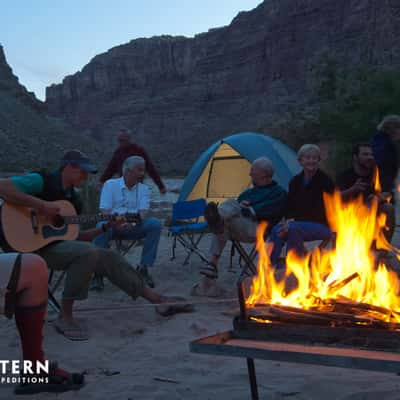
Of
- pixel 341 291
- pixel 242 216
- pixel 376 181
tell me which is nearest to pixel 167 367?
pixel 341 291

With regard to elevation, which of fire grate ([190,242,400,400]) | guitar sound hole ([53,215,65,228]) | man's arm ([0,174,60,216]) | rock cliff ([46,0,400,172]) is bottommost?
fire grate ([190,242,400,400])

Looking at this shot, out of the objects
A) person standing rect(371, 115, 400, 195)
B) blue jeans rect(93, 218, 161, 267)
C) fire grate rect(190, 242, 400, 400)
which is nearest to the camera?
fire grate rect(190, 242, 400, 400)

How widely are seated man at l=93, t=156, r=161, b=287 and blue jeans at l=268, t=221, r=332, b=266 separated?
1.06m

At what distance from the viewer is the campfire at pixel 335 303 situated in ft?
7.06

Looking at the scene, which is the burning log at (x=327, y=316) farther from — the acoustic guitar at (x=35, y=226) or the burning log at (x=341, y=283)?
the acoustic guitar at (x=35, y=226)

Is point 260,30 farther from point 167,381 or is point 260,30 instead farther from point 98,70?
point 167,381

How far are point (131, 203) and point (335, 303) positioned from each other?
302 centimetres

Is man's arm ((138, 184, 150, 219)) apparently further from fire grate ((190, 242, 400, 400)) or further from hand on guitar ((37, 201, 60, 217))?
fire grate ((190, 242, 400, 400))

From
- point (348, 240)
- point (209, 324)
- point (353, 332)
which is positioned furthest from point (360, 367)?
point (209, 324)

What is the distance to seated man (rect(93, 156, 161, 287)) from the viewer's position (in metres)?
4.86

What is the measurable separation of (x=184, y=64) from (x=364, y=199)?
113935mm

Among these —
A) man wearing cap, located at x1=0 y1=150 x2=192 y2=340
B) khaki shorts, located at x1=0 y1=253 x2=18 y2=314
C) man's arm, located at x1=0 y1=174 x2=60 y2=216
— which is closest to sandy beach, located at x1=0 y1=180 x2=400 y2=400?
man wearing cap, located at x1=0 y1=150 x2=192 y2=340

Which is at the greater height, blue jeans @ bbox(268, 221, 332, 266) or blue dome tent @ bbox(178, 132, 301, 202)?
blue dome tent @ bbox(178, 132, 301, 202)

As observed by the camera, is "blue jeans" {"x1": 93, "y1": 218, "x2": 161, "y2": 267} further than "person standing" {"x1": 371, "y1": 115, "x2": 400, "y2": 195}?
No
